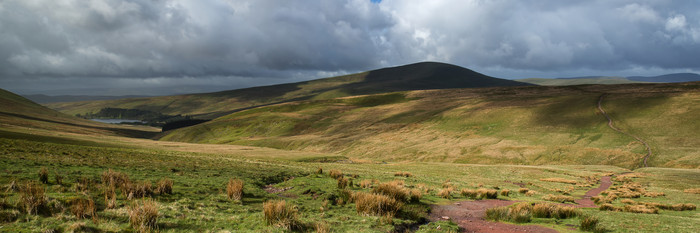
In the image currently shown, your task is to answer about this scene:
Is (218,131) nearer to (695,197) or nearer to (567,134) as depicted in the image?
(567,134)

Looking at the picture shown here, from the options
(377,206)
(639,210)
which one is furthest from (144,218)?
(639,210)

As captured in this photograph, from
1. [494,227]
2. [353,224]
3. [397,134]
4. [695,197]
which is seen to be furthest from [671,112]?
[353,224]

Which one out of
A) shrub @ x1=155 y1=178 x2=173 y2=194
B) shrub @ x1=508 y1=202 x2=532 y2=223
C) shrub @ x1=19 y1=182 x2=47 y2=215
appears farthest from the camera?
shrub @ x1=155 y1=178 x2=173 y2=194

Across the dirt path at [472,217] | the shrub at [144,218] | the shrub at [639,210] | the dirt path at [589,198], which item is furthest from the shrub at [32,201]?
the dirt path at [589,198]

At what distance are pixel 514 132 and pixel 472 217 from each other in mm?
80090

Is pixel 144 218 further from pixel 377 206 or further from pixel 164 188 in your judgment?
pixel 377 206

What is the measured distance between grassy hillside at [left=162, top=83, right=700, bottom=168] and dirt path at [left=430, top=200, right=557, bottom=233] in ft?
183

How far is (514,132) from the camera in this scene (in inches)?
3430

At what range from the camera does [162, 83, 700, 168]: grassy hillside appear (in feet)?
218

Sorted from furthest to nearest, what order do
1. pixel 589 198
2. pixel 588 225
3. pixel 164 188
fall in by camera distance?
pixel 589 198, pixel 164 188, pixel 588 225

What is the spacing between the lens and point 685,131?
2724 inches

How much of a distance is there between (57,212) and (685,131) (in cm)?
9799

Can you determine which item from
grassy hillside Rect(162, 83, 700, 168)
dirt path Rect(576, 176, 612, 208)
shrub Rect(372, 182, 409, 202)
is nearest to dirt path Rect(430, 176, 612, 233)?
shrub Rect(372, 182, 409, 202)

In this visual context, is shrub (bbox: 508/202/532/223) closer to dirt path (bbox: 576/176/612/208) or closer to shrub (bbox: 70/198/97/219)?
dirt path (bbox: 576/176/612/208)
